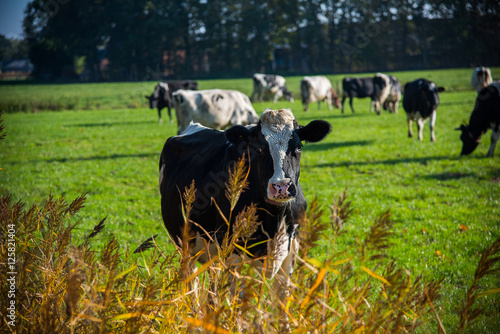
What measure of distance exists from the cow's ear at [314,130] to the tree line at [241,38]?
2127 inches

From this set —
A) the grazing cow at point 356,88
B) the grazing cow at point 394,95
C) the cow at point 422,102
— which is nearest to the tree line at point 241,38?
the grazing cow at point 356,88

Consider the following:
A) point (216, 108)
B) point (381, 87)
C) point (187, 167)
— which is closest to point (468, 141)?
point (216, 108)

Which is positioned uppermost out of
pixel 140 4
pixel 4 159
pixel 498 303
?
pixel 140 4

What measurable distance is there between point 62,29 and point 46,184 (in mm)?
54821

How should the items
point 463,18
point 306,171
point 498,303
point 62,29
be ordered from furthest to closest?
1. point 62,29
2. point 463,18
3. point 306,171
4. point 498,303

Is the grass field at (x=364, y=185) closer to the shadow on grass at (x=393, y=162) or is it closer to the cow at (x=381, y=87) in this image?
the shadow on grass at (x=393, y=162)

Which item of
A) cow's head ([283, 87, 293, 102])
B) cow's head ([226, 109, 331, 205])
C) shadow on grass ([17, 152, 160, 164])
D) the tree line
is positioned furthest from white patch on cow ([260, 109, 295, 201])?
the tree line

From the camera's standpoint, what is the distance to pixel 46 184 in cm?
888

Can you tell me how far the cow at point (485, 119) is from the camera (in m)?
10.1

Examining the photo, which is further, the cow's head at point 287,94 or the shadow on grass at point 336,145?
the cow's head at point 287,94

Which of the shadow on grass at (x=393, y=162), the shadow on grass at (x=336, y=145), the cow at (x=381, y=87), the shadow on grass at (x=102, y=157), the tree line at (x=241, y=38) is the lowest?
the shadow on grass at (x=393, y=162)

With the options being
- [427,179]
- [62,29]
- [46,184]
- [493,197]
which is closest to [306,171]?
[427,179]

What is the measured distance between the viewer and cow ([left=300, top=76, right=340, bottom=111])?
26125 millimetres

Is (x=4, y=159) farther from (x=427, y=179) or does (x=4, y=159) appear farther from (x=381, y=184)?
(x=427, y=179)
